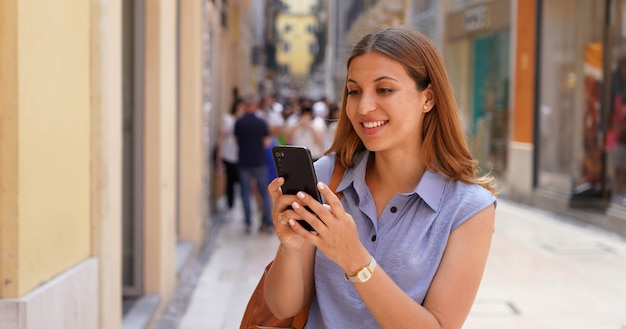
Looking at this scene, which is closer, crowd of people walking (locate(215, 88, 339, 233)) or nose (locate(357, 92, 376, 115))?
nose (locate(357, 92, 376, 115))

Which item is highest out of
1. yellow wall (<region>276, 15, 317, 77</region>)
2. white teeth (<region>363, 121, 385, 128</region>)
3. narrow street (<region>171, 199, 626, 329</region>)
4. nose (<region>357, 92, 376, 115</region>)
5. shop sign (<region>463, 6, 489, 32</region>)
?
yellow wall (<region>276, 15, 317, 77</region>)

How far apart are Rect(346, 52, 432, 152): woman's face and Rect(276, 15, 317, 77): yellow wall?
13442 centimetres

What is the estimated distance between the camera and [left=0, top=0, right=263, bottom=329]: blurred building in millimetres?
3062

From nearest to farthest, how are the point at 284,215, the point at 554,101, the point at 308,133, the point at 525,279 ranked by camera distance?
1. the point at 284,215
2. the point at 525,279
3. the point at 308,133
4. the point at 554,101

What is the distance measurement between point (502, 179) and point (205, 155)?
8.49 meters

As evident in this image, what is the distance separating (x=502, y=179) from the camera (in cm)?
1694

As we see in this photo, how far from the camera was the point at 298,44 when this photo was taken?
138625 mm

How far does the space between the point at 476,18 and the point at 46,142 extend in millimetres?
16718

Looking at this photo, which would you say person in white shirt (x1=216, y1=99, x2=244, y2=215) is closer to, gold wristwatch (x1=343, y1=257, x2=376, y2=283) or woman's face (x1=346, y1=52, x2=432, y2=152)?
woman's face (x1=346, y1=52, x2=432, y2=152)

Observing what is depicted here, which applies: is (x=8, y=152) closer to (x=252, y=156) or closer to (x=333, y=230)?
(x=333, y=230)

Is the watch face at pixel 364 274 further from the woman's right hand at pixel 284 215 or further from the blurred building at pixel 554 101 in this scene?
the blurred building at pixel 554 101

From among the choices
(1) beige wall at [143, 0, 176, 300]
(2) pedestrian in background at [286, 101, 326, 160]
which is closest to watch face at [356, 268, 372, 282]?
(1) beige wall at [143, 0, 176, 300]

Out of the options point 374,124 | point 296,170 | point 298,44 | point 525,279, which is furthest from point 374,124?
point 298,44

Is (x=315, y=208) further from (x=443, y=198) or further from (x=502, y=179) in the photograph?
(x=502, y=179)
